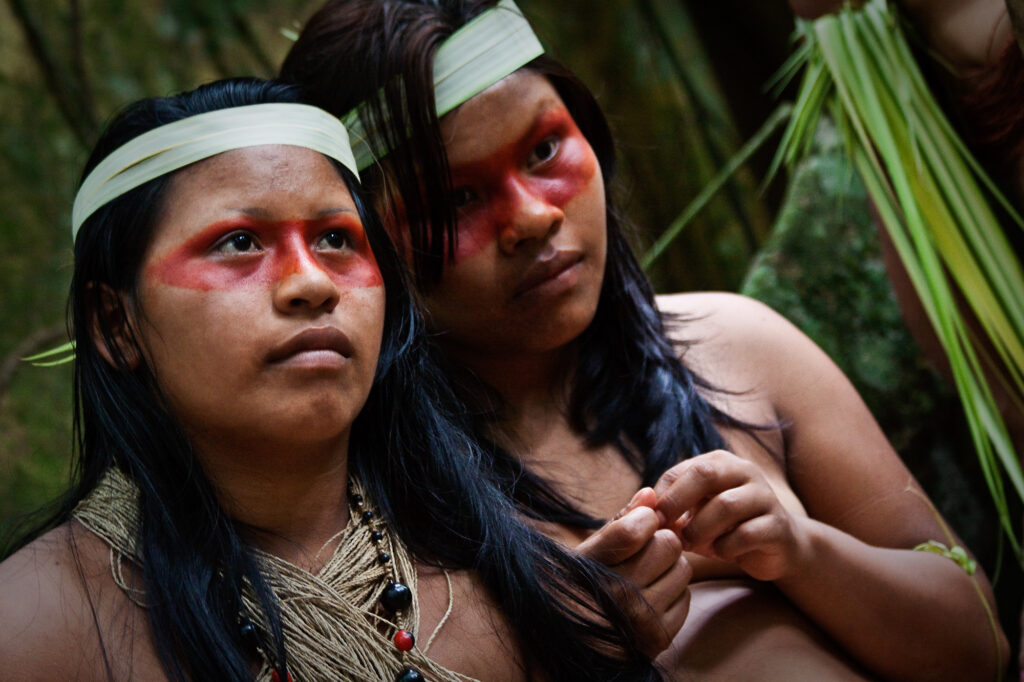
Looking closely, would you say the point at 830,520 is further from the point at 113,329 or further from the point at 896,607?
the point at 113,329

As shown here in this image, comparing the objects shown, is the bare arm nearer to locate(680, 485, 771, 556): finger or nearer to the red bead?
locate(680, 485, 771, 556): finger

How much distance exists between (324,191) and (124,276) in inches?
10.7

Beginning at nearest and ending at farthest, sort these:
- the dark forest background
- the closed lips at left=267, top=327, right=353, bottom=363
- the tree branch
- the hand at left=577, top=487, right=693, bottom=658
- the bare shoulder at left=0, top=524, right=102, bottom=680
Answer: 1. the bare shoulder at left=0, top=524, right=102, bottom=680
2. the closed lips at left=267, top=327, right=353, bottom=363
3. the hand at left=577, top=487, right=693, bottom=658
4. the tree branch
5. the dark forest background

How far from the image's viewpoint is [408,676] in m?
1.20

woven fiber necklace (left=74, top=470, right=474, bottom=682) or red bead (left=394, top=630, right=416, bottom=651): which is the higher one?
woven fiber necklace (left=74, top=470, right=474, bottom=682)

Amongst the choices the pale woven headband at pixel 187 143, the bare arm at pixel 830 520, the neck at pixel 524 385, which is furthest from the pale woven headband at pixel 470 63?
the bare arm at pixel 830 520

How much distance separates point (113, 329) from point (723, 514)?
829 millimetres

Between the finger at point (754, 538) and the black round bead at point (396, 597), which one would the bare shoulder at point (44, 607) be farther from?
the finger at point (754, 538)

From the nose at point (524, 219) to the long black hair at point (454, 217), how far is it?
0.09m

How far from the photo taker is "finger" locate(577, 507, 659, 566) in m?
1.27

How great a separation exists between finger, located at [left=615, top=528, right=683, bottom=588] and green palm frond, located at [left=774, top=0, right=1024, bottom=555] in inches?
27.6

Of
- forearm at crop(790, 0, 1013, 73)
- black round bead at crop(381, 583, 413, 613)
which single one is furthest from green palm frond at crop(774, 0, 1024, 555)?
black round bead at crop(381, 583, 413, 613)

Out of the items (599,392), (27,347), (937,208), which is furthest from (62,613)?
(27,347)

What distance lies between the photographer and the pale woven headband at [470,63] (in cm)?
153
